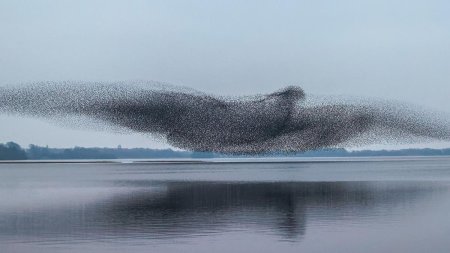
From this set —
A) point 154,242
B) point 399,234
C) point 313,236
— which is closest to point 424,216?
point 399,234

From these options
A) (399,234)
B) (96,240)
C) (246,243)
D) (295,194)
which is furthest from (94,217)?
(295,194)

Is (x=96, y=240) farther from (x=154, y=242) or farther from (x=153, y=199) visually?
(x=153, y=199)

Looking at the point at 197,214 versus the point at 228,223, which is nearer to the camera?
the point at 228,223

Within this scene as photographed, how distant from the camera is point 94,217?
16984mm

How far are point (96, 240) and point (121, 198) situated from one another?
10.2 meters

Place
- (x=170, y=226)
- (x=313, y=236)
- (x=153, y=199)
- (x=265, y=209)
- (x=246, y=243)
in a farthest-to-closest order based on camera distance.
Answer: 1. (x=153, y=199)
2. (x=265, y=209)
3. (x=170, y=226)
4. (x=313, y=236)
5. (x=246, y=243)

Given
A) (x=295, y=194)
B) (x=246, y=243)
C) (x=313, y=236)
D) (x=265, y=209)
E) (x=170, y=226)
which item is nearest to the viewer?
(x=246, y=243)

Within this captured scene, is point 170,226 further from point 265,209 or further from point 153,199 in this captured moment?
point 153,199

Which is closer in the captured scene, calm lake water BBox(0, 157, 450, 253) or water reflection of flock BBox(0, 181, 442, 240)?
calm lake water BBox(0, 157, 450, 253)

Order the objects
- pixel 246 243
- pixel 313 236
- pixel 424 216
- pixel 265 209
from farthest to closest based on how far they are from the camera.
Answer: pixel 265 209, pixel 424 216, pixel 313 236, pixel 246 243

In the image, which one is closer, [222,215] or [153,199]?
[222,215]

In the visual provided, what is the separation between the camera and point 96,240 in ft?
43.2

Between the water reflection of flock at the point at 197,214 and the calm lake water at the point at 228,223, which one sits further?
the water reflection of flock at the point at 197,214

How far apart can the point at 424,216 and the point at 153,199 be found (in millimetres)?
9051
